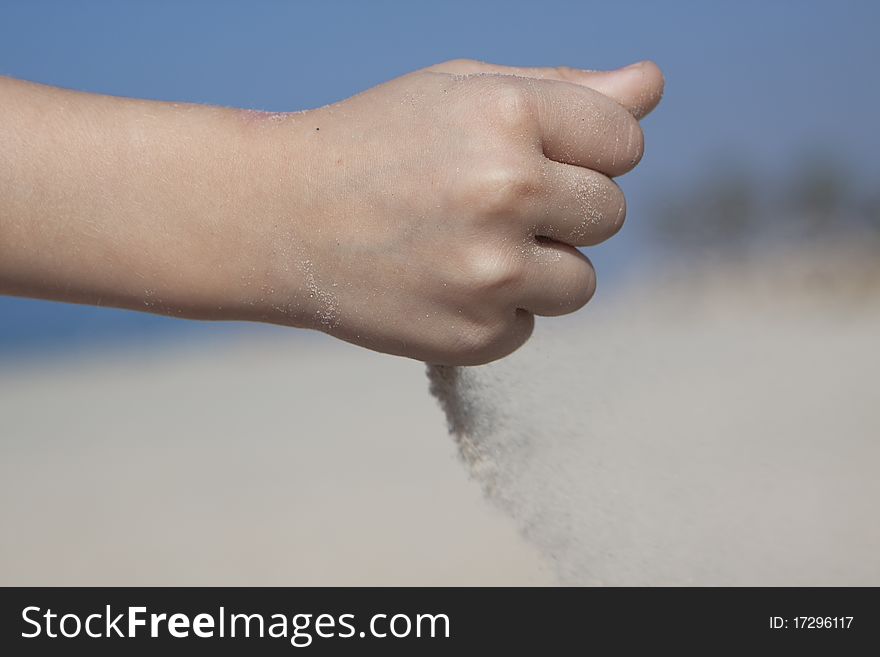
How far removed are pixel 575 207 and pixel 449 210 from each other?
0.39ft

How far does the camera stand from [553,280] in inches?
32.5

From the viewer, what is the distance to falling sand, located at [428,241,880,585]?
3.49 feet

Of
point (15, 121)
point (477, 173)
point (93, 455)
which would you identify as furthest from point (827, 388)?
point (93, 455)

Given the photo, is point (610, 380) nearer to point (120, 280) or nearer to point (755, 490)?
point (755, 490)

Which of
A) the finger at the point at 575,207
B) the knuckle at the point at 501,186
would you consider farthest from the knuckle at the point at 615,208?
the knuckle at the point at 501,186

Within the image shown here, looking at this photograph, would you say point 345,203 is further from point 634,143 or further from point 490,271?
point 634,143

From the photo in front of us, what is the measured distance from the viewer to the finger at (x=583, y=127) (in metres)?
0.79

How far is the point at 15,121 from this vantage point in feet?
2.76

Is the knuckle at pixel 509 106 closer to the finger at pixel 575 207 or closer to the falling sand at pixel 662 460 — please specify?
the finger at pixel 575 207

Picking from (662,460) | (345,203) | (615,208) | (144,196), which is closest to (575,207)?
(615,208)

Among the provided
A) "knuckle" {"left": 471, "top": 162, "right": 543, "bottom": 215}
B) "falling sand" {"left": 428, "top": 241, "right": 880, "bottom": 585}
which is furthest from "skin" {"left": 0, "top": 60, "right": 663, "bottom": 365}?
"falling sand" {"left": 428, "top": 241, "right": 880, "bottom": 585}

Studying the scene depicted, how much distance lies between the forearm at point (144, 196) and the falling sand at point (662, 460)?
0.25 metres

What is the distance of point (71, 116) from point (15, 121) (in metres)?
0.05

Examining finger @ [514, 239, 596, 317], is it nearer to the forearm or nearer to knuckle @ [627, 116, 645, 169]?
knuckle @ [627, 116, 645, 169]
